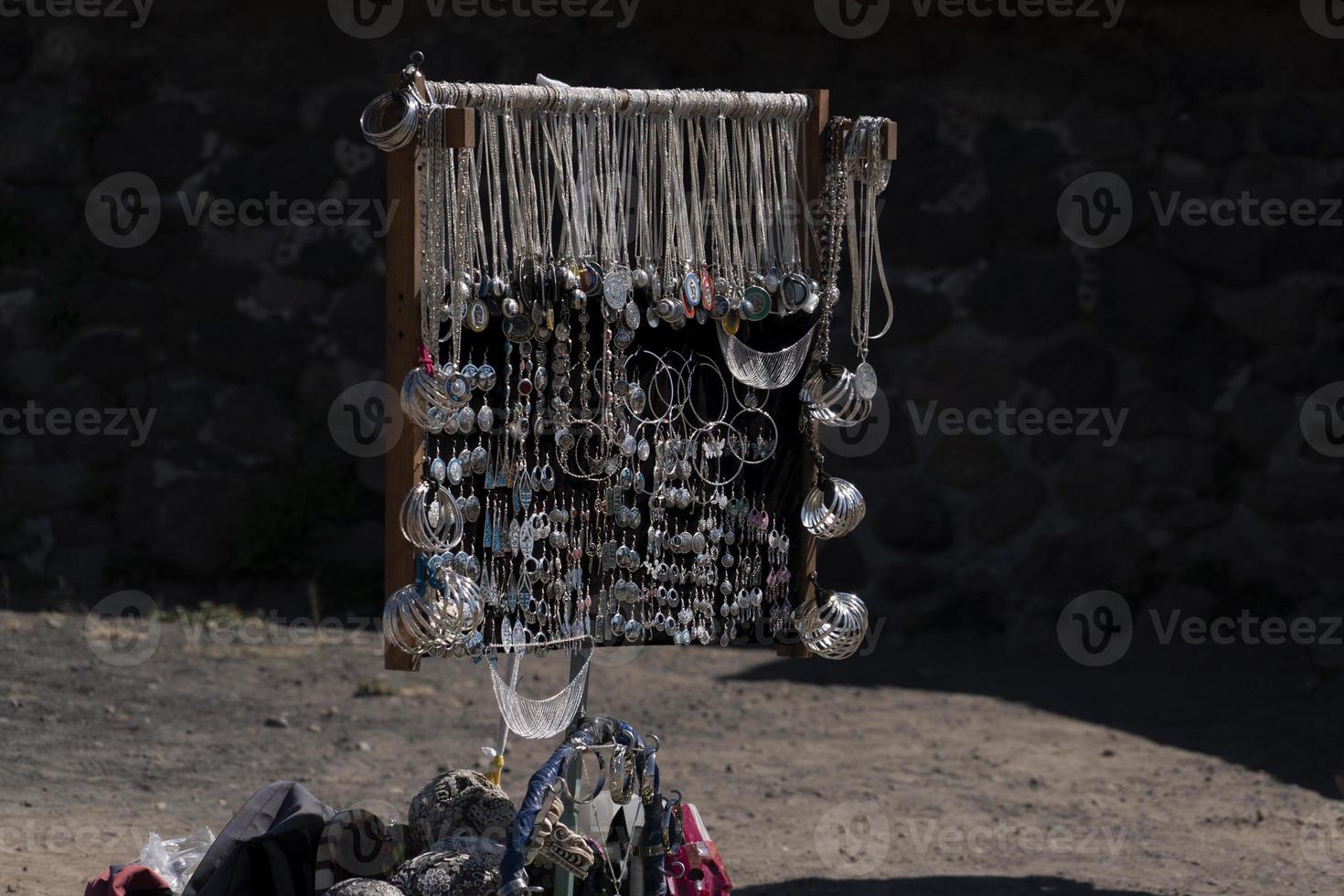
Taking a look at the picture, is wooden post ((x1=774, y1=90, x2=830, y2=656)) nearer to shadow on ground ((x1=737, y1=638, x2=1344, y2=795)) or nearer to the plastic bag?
the plastic bag

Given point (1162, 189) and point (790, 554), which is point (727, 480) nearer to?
point (790, 554)

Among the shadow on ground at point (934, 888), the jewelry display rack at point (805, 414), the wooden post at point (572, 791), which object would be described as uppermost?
the jewelry display rack at point (805, 414)

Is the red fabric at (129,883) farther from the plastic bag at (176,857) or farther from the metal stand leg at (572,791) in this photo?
the metal stand leg at (572,791)

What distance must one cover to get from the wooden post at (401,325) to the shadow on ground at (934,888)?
152 centimetres

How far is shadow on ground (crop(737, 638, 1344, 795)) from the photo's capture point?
5.37m

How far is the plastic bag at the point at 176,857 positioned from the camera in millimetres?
3317

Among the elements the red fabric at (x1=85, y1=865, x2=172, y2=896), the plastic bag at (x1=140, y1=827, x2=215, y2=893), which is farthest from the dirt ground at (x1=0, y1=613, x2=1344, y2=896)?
the red fabric at (x1=85, y1=865, x2=172, y2=896)

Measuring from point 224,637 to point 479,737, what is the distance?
127cm

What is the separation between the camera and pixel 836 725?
5496 mm

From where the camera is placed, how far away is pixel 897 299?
20.6 feet

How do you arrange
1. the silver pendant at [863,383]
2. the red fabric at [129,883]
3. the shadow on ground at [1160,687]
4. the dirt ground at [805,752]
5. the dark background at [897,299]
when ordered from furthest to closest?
the dark background at [897,299] < the shadow on ground at [1160,687] < the dirt ground at [805,752] < the silver pendant at [863,383] < the red fabric at [129,883]

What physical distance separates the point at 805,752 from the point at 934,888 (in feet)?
3.91

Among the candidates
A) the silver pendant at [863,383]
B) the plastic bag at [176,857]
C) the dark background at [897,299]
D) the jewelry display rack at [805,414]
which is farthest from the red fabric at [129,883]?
the dark background at [897,299]

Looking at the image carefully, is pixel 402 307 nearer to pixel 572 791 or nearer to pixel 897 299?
pixel 572 791
